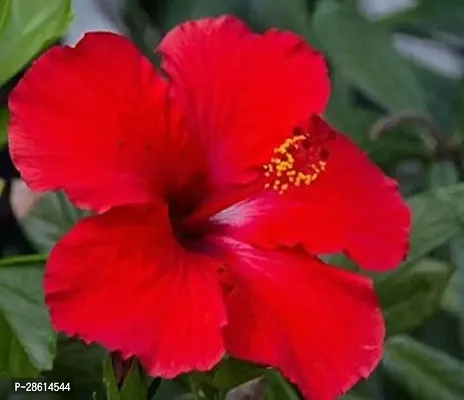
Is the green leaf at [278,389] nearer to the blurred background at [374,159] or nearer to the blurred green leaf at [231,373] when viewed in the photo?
the blurred background at [374,159]

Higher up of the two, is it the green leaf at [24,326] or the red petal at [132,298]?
the red petal at [132,298]

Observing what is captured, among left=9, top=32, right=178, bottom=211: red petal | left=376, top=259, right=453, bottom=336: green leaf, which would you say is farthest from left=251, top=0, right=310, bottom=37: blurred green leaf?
left=9, top=32, right=178, bottom=211: red petal

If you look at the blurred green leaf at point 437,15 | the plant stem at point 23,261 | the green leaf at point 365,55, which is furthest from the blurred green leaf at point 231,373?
the blurred green leaf at point 437,15

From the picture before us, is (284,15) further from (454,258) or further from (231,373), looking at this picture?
(231,373)

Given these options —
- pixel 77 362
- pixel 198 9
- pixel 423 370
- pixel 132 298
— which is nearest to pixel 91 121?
pixel 132 298

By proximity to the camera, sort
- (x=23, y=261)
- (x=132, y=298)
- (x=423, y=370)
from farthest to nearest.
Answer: (x=423, y=370)
(x=23, y=261)
(x=132, y=298)

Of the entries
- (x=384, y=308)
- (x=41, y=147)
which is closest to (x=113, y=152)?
(x=41, y=147)
